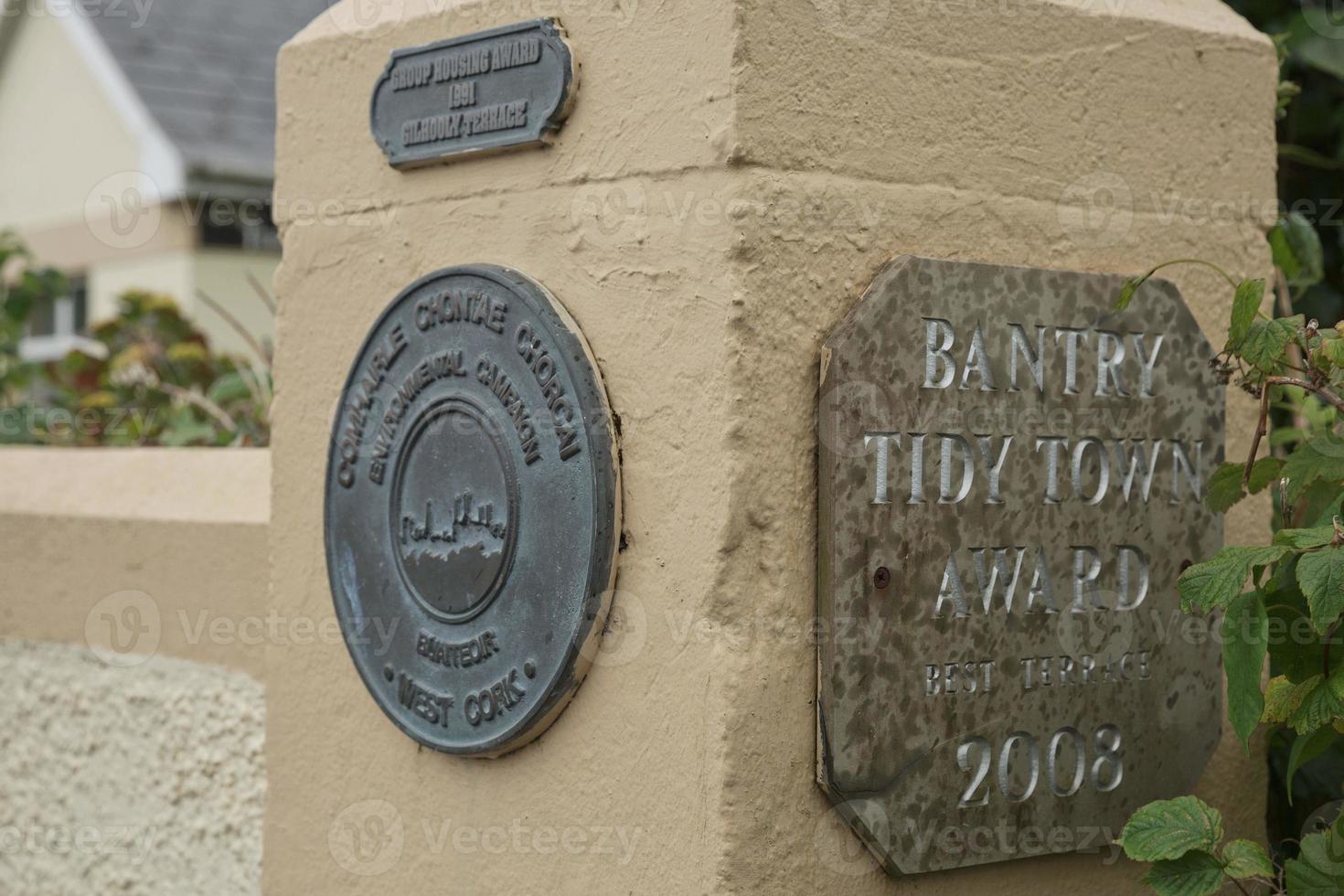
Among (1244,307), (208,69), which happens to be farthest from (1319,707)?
(208,69)

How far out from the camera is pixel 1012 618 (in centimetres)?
212

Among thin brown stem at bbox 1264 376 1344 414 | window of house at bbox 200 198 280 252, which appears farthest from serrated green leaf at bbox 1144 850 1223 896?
window of house at bbox 200 198 280 252

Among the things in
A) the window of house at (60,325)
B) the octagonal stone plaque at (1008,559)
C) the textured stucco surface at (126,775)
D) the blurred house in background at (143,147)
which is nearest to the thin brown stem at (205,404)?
the textured stucco surface at (126,775)

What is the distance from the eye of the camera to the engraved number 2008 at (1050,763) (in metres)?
2.08

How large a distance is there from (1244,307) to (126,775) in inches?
95.5

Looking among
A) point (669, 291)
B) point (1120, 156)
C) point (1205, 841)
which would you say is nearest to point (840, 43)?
point (669, 291)

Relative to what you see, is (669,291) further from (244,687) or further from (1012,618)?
(244,687)

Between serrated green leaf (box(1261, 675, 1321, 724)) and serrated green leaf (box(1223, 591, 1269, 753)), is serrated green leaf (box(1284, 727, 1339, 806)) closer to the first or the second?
serrated green leaf (box(1261, 675, 1321, 724))

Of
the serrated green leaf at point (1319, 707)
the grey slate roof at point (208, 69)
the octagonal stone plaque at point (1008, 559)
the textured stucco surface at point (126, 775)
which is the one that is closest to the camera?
the serrated green leaf at point (1319, 707)

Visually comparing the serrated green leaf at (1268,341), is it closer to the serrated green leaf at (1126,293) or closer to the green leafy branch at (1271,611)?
the green leafy branch at (1271,611)

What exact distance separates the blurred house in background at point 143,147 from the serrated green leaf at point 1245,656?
277 inches

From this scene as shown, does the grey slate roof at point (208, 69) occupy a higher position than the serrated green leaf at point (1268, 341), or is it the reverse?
the grey slate roof at point (208, 69)

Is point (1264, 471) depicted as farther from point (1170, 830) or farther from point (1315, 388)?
point (1170, 830)

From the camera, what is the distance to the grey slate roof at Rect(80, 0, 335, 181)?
30.1ft
